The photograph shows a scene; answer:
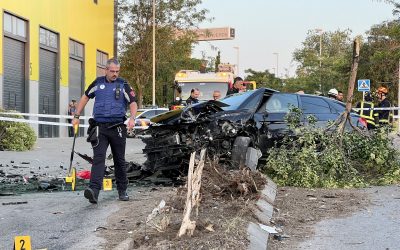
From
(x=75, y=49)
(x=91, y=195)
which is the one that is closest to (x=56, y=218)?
(x=91, y=195)

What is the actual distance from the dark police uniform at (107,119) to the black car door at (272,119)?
9.52ft

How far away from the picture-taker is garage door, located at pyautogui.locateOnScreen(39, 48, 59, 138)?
76.9ft

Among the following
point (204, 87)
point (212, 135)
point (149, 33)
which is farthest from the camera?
point (149, 33)

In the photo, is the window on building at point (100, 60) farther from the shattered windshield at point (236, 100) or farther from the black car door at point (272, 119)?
the black car door at point (272, 119)

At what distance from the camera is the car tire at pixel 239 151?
8383 millimetres

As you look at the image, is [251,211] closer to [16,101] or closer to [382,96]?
[382,96]

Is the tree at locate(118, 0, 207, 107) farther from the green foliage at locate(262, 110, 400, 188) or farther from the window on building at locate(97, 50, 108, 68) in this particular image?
the green foliage at locate(262, 110, 400, 188)

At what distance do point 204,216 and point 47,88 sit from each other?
2001 cm

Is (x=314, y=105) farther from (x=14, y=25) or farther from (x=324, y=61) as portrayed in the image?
(x=324, y=61)

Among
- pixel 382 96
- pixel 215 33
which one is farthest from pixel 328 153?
pixel 215 33

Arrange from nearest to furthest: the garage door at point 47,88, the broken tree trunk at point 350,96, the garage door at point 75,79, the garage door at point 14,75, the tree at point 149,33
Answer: the broken tree trunk at point 350,96, the garage door at point 14,75, the garage door at point 47,88, the garage door at point 75,79, the tree at point 149,33

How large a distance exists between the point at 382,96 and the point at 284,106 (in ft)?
17.5

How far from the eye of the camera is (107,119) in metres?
6.92

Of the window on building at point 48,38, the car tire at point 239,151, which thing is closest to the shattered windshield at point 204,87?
the window on building at point 48,38
